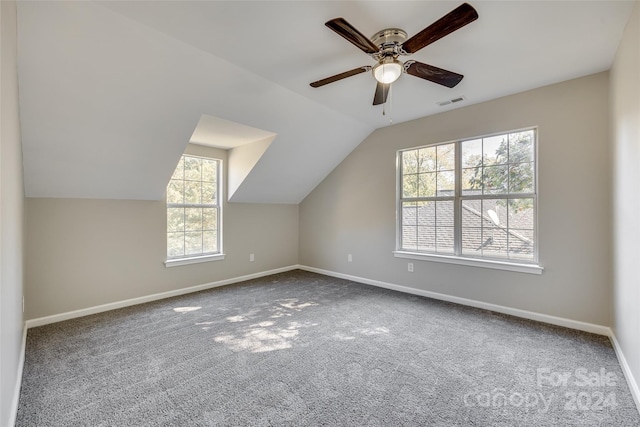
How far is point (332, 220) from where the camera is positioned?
5020 millimetres

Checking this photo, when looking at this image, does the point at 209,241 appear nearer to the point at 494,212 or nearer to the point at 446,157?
the point at 446,157

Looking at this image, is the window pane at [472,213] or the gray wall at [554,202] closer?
the gray wall at [554,202]

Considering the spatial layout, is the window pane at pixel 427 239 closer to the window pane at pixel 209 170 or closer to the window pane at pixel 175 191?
the window pane at pixel 209 170

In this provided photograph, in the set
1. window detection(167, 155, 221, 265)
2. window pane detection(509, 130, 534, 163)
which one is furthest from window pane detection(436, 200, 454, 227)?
window detection(167, 155, 221, 265)

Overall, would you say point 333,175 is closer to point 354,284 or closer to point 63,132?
point 354,284

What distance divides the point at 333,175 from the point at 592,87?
10.9 feet

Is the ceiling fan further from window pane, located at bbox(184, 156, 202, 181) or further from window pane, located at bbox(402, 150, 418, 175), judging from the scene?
window pane, located at bbox(184, 156, 202, 181)

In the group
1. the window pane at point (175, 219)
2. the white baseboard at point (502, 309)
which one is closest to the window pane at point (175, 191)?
the window pane at point (175, 219)

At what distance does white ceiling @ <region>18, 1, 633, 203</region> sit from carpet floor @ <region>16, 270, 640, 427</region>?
176 centimetres

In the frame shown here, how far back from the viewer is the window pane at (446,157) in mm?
3699

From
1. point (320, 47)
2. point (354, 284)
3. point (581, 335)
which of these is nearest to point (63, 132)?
point (320, 47)

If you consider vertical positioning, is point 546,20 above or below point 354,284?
above

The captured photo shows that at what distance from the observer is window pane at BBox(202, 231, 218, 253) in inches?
171

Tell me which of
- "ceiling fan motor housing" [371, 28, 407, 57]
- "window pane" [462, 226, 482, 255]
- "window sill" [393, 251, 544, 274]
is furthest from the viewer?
"window pane" [462, 226, 482, 255]
